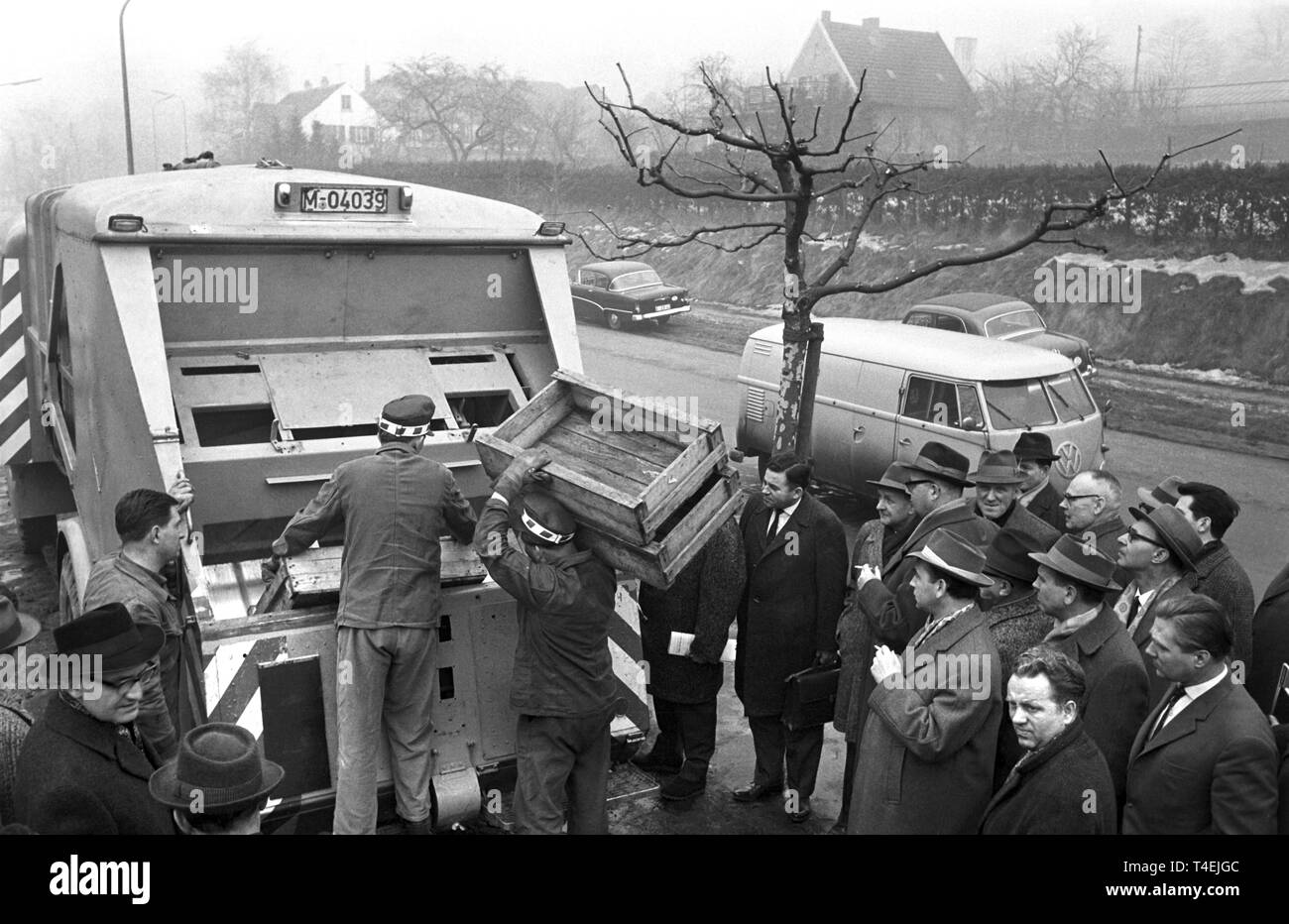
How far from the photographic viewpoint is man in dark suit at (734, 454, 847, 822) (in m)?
5.77

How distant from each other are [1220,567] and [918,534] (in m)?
1.24

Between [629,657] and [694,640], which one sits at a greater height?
[694,640]

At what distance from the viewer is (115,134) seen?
135 ft

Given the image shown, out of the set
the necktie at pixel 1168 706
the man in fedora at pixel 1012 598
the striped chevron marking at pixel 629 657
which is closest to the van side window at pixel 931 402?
the striped chevron marking at pixel 629 657

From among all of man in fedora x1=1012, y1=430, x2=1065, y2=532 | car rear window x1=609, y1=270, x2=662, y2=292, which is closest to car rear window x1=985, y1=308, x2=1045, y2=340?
car rear window x1=609, y1=270, x2=662, y2=292

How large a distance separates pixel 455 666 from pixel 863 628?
1819 millimetres

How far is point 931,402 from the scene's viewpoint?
11227 mm

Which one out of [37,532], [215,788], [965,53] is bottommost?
[37,532]

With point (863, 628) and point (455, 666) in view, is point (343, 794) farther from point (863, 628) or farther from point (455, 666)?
point (863, 628)

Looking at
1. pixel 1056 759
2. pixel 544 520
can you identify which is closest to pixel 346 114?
pixel 544 520

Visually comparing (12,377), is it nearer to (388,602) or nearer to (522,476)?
(388,602)

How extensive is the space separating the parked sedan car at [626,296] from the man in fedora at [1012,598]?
19230 mm

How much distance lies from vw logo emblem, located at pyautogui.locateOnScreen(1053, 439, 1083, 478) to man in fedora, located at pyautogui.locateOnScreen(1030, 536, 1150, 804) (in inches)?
268
